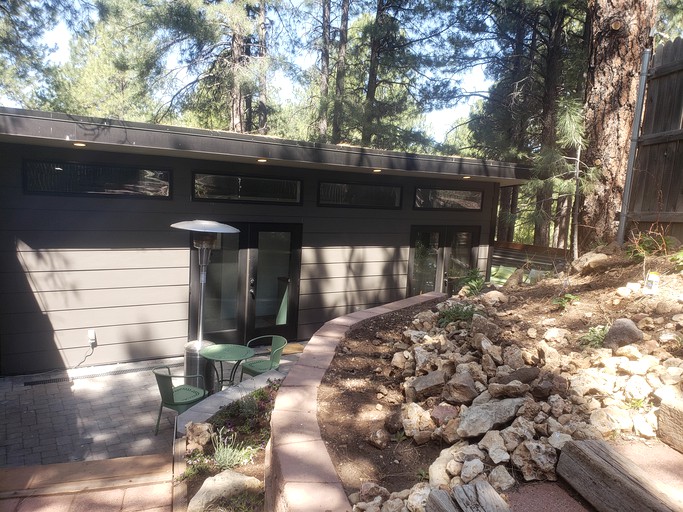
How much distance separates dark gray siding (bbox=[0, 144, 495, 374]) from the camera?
202 inches

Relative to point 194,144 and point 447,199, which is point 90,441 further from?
point 447,199

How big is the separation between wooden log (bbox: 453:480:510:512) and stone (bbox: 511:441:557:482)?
212 millimetres

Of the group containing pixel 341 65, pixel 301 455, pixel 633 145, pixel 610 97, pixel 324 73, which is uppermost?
pixel 341 65

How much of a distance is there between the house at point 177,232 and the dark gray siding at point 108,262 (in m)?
0.01

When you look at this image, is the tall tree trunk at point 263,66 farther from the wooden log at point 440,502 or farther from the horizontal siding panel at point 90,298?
the wooden log at point 440,502

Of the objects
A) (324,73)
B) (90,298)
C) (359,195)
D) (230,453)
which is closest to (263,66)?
(324,73)

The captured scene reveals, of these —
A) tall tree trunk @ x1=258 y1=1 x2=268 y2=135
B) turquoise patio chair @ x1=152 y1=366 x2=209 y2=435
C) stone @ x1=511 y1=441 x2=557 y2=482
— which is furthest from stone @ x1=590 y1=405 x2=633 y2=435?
tall tree trunk @ x1=258 y1=1 x2=268 y2=135

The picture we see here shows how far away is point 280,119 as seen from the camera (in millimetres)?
13562

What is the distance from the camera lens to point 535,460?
1.64 m

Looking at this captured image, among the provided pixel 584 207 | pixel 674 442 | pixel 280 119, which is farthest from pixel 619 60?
pixel 280 119

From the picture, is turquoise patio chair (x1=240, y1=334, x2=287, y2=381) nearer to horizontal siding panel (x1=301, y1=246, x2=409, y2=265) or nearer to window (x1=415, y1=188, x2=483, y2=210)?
horizontal siding panel (x1=301, y1=246, x2=409, y2=265)

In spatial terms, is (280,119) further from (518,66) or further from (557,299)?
(557,299)

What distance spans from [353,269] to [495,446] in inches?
229

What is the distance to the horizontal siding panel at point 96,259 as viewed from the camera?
516 cm
